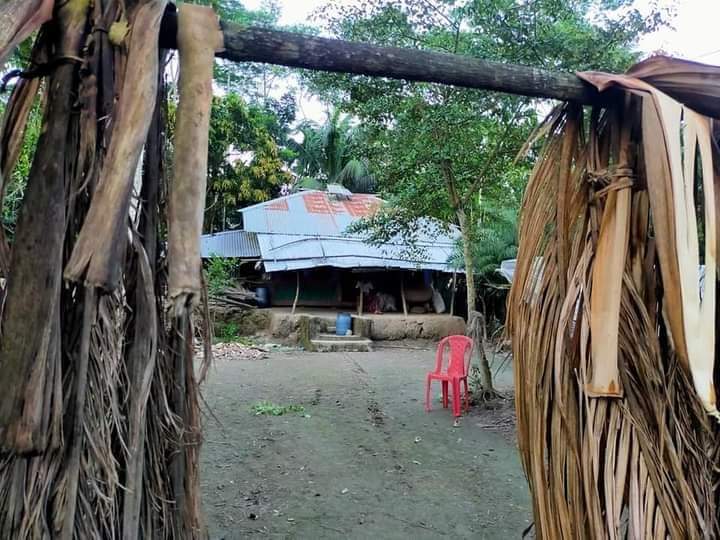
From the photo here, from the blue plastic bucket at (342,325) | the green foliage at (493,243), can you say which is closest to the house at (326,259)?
the blue plastic bucket at (342,325)

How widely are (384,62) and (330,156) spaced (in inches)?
701

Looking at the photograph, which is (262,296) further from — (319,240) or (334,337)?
(334,337)


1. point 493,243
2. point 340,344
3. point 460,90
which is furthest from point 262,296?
point 460,90

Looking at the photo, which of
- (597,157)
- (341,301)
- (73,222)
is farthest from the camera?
(341,301)

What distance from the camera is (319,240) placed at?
13.4 meters

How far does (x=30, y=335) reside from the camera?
1.04m

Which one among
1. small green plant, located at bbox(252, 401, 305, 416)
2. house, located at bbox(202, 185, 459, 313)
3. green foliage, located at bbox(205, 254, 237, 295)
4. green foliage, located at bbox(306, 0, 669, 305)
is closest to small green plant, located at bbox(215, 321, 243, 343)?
green foliage, located at bbox(205, 254, 237, 295)

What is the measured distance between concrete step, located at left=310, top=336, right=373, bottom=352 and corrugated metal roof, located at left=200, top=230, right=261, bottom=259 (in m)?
3.36

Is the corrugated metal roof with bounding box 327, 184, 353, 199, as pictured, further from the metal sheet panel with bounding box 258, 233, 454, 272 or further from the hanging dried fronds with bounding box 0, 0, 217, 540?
the hanging dried fronds with bounding box 0, 0, 217, 540

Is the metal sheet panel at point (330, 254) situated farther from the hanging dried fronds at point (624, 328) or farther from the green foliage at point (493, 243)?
the hanging dried fronds at point (624, 328)

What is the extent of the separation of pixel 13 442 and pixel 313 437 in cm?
437

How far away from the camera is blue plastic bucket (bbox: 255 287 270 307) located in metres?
13.8

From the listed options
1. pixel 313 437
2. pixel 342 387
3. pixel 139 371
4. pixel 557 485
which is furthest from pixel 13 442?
pixel 342 387

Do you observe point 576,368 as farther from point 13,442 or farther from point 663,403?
point 13,442
